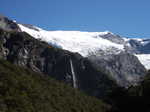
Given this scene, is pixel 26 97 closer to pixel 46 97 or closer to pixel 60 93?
pixel 46 97

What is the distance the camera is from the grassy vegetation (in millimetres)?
38438

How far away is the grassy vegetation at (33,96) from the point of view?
126 feet

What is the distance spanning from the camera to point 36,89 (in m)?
45.2

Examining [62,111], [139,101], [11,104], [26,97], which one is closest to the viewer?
[11,104]

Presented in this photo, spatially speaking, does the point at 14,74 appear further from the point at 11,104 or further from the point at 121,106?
the point at 121,106

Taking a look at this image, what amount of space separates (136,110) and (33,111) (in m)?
25.7

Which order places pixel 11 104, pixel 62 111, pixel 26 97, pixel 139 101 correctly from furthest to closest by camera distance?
pixel 139 101, pixel 62 111, pixel 26 97, pixel 11 104

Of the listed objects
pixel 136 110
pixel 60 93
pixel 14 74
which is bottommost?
pixel 136 110

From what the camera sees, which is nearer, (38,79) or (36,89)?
(36,89)

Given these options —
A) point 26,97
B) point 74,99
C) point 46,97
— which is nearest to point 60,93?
point 74,99

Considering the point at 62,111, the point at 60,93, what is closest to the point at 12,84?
the point at 62,111

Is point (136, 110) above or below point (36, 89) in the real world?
below

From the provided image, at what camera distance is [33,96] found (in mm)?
42781

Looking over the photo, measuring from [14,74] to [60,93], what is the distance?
31.7ft
